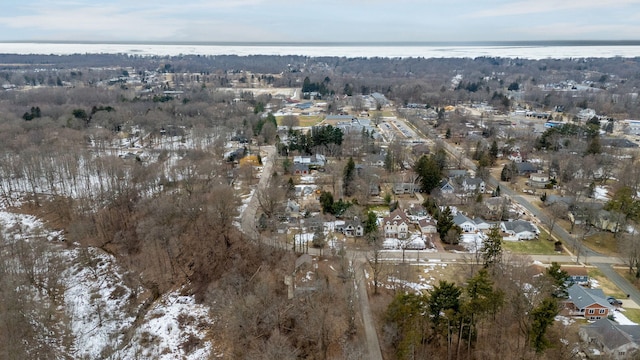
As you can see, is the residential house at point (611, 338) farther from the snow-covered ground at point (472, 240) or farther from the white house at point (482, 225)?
the white house at point (482, 225)

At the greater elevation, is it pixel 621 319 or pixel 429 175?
pixel 429 175

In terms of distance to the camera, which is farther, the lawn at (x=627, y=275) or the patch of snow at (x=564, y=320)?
the lawn at (x=627, y=275)

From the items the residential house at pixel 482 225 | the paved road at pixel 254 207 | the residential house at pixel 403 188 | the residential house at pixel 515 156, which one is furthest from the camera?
the residential house at pixel 515 156

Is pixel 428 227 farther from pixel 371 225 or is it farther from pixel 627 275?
pixel 627 275

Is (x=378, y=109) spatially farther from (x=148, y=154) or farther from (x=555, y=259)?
(x=555, y=259)

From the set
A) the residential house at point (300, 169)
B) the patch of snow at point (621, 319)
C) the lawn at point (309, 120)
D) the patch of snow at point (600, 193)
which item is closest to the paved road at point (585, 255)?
the patch of snow at point (621, 319)

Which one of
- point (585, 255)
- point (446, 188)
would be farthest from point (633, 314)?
→ point (446, 188)
